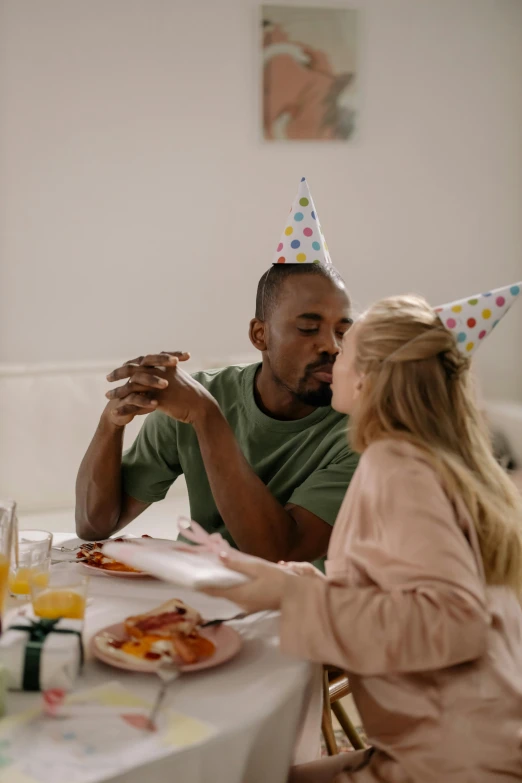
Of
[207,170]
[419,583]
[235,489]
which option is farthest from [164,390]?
[207,170]

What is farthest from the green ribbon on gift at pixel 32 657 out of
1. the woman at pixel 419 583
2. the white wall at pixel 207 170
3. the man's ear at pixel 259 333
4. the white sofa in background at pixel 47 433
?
the white wall at pixel 207 170

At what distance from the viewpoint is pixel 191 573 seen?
1048mm

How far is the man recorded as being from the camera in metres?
1.66

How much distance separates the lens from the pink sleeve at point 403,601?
1062 millimetres

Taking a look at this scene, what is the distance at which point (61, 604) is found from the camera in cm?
123

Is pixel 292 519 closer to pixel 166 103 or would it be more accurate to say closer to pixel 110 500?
pixel 110 500

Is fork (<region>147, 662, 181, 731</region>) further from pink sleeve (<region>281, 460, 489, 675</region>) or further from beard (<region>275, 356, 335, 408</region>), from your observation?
beard (<region>275, 356, 335, 408</region>)

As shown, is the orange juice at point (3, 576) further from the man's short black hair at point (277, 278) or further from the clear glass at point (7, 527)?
the man's short black hair at point (277, 278)

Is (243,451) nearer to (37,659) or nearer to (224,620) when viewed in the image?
(224,620)

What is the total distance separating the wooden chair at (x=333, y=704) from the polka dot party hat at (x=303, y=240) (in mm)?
836

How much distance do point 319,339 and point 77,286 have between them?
5.77 feet

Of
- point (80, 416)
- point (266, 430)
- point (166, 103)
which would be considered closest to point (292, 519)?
point (266, 430)

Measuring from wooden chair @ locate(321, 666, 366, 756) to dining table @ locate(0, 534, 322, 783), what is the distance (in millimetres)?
495

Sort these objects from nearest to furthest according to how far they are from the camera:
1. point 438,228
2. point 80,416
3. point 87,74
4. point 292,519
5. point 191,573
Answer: point 191,573
point 292,519
point 80,416
point 87,74
point 438,228
